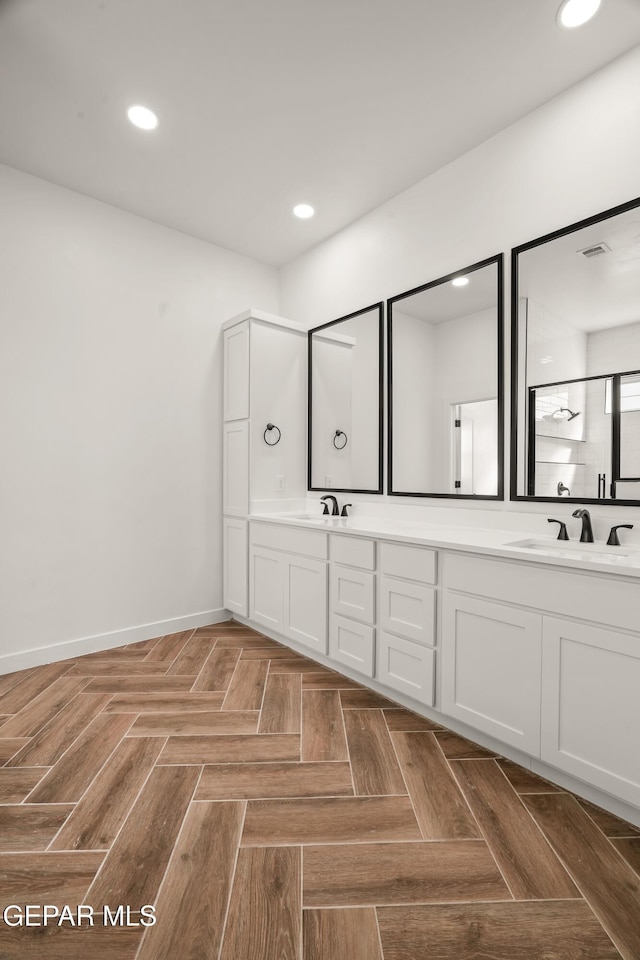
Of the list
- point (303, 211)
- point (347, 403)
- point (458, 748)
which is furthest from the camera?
point (347, 403)

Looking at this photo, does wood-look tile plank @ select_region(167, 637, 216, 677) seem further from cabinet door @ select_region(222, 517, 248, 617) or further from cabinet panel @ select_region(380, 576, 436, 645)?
cabinet panel @ select_region(380, 576, 436, 645)

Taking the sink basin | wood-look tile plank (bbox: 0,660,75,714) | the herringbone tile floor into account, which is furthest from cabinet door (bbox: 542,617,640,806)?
wood-look tile plank (bbox: 0,660,75,714)

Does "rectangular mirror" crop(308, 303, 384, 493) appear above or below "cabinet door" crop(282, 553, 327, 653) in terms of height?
above

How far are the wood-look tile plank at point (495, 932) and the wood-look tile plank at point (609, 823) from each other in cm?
36

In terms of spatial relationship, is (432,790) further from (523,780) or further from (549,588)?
(549,588)

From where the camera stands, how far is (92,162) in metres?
2.67

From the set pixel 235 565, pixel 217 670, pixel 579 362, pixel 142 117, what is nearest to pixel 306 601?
pixel 217 670

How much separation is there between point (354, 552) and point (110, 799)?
57.0 inches

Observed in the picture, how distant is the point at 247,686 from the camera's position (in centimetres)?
254

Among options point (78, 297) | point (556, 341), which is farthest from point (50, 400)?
point (556, 341)

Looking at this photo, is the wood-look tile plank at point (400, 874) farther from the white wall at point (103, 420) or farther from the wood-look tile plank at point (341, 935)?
the white wall at point (103, 420)

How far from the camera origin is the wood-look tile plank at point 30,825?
1.45m

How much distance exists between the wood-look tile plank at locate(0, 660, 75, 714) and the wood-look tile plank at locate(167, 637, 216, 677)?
634mm

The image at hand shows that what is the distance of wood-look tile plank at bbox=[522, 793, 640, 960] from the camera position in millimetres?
1194
